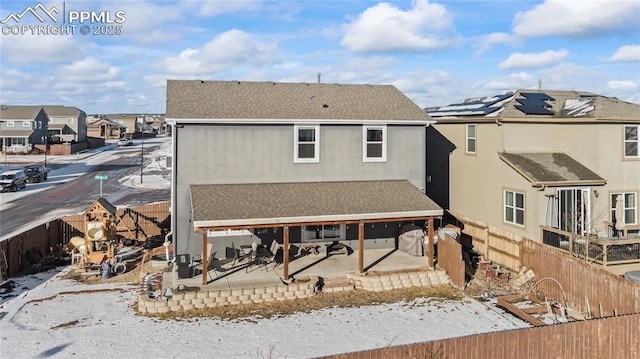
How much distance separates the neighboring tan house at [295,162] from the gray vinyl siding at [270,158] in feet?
0.12

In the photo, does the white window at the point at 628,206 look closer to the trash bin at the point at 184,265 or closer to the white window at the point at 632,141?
the white window at the point at 632,141

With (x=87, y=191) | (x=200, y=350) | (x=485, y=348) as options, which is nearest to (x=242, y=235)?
(x=200, y=350)

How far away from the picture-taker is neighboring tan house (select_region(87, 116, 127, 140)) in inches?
3848

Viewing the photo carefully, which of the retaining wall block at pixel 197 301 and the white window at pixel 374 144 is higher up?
the white window at pixel 374 144

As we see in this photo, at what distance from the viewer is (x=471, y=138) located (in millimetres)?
21406

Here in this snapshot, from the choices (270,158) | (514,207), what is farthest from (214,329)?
(514,207)

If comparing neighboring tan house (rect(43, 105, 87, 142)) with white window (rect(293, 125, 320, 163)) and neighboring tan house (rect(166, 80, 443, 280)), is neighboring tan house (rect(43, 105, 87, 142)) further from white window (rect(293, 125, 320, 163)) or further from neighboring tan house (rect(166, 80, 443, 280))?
white window (rect(293, 125, 320, 163))

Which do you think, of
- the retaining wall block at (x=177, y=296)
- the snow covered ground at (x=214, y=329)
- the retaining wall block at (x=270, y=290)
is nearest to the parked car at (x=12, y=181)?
the snow covered ground at (x=214, y=329)

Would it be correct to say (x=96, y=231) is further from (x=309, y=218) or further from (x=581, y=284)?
(x=581, y=284)

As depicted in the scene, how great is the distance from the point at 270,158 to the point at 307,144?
1602 mm

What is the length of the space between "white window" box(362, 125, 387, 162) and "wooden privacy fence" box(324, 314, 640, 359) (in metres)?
11.0

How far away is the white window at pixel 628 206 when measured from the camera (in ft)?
62.3

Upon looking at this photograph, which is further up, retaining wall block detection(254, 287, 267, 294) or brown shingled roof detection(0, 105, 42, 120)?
brown shingled roof detection(0, 105, 42, 120)

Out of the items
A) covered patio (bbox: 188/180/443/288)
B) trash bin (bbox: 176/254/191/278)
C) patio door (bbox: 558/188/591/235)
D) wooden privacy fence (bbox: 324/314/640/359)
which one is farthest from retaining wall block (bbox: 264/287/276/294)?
patio door (bbox: 558/188/591/235)
